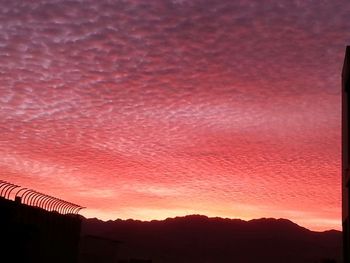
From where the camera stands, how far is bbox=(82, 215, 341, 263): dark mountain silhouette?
147388mm

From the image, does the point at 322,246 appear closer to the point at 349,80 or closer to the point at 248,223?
the point at 248,223

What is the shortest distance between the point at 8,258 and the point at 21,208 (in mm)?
1704

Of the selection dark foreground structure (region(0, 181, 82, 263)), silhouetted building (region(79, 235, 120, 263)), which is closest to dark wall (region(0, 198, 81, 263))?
dark foreground structure (region(0, 181, 82, 263))

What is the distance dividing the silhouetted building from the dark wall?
2548 centimetres

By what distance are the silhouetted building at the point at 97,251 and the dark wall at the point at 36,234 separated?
1003 inches

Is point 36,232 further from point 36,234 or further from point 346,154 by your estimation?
point 346,154

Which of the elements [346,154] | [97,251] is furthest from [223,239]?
[346,154]

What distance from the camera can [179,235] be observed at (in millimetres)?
178250

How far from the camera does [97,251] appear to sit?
55812mm

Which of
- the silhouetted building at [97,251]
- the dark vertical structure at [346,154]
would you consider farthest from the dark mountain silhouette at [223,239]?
the dark vertical structure at [346,154]

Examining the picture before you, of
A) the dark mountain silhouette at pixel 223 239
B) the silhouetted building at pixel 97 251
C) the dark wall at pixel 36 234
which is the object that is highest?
the dark mountain silhouette at pixel 223 239

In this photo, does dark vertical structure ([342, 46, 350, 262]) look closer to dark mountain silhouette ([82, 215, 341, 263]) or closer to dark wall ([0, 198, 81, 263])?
dark wall ([0, 198, 81, 263])

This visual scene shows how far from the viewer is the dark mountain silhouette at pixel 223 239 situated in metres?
147

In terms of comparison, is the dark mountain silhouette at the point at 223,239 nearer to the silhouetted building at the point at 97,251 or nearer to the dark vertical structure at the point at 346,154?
the silhouetted building at the point at 97,251
